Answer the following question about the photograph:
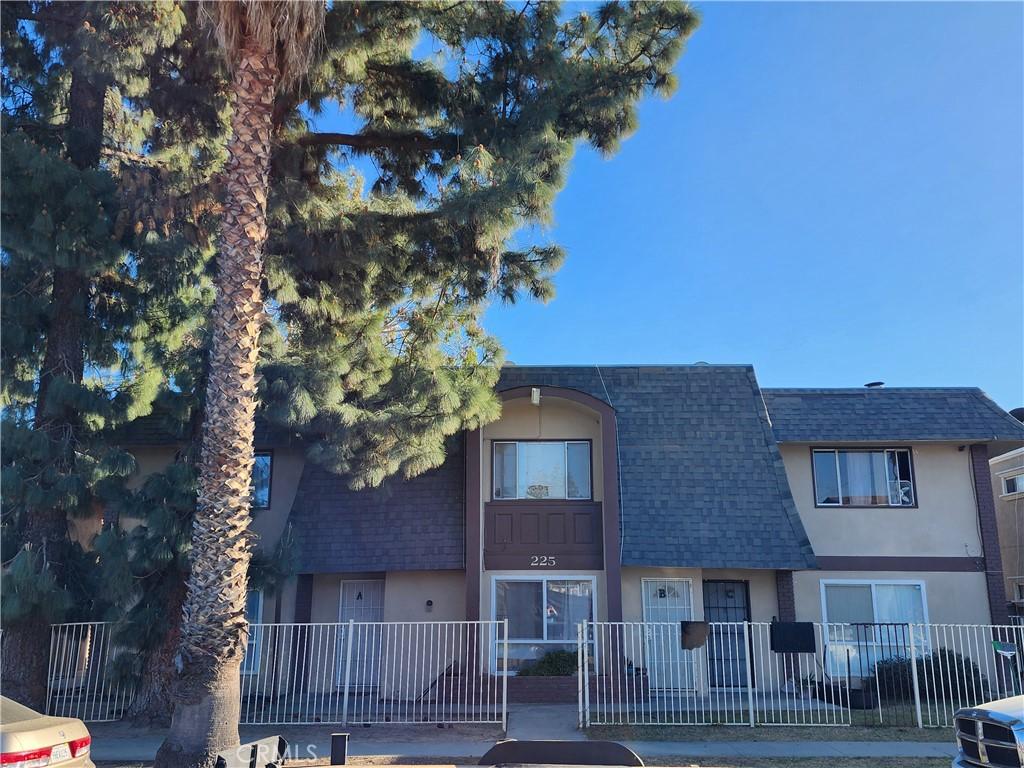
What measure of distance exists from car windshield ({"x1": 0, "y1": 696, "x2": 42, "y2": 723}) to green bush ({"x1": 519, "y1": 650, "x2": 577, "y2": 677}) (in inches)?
389

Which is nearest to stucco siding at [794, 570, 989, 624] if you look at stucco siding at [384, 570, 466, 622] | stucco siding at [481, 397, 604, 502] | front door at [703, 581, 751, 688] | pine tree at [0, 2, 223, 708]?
front door at [703, 581, 751, 688]

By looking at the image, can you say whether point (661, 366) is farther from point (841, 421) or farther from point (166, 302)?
point (166, 302)

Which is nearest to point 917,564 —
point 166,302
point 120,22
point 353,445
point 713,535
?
point 713,535

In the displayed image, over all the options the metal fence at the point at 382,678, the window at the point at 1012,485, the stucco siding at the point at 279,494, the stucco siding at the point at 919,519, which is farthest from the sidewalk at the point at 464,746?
the window at the point at 1012,485

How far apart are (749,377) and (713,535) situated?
160 inches

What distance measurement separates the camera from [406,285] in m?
13.9

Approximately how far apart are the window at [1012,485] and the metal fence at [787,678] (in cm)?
922

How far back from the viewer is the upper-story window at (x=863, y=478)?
18578mm

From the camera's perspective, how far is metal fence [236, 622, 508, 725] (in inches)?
528

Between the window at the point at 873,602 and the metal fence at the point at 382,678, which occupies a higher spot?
the window at the point at 873,602

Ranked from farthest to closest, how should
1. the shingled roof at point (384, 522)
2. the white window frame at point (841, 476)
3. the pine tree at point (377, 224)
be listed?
the white window frame at point (841, 476), the shingled roof at point (384, 522), the pine tree at point (377, 224)

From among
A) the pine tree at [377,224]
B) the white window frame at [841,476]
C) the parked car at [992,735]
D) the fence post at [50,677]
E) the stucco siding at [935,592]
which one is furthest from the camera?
the white window frame at [841,476]

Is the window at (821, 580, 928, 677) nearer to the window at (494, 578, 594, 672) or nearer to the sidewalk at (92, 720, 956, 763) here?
the window at (494, 578, 594, 672)

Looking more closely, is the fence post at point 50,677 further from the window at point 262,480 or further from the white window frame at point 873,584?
the white window frame at point 873,584
